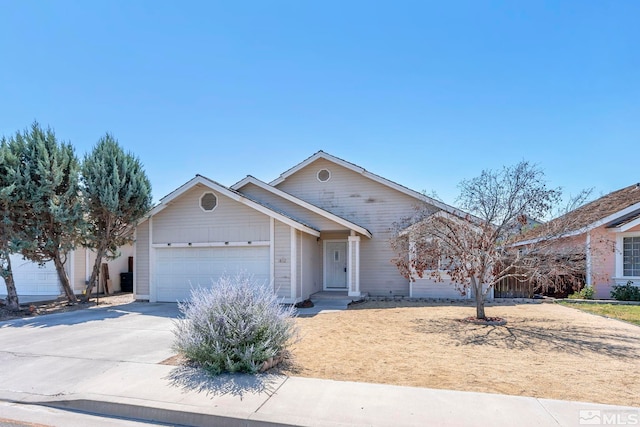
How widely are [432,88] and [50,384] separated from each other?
13.7m

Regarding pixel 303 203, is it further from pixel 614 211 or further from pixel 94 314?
pixel 614 211

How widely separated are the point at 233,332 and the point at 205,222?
30.7 feet

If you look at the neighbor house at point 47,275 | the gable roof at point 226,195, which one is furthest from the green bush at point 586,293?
the neighbor house at point 47,275

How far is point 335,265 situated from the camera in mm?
17812

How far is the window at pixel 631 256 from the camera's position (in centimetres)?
1535

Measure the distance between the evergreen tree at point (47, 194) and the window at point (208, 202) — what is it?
421 centimetres

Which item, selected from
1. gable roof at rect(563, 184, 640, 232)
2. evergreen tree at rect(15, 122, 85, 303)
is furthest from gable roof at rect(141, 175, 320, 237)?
gable roof at rect(563, 184, 640, 232)

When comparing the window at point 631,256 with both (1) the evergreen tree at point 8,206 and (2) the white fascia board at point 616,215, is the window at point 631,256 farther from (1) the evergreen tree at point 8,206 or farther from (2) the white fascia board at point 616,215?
(1) the evergreen tree at point 8,206

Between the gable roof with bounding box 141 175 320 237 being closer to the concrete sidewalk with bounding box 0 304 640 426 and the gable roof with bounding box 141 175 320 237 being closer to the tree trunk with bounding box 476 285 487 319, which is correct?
the tree trunk with bounding box 476 285 487 319

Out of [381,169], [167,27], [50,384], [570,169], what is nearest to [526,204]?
[570,169]

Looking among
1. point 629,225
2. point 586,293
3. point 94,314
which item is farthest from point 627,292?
point 94,314

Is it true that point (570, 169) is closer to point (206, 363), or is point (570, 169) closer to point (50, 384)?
point (206, 363)

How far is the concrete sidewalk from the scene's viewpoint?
168 inches

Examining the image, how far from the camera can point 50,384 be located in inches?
222
